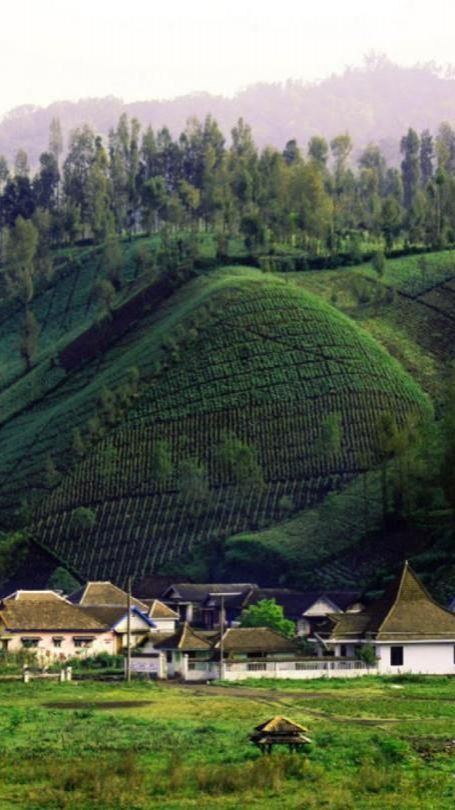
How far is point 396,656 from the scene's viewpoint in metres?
66.6

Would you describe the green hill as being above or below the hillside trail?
above

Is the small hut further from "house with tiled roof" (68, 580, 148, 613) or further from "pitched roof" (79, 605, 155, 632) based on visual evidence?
"house with tiled roof" (68, 580, 148, 613)

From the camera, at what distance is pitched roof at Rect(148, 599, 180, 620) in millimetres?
83125

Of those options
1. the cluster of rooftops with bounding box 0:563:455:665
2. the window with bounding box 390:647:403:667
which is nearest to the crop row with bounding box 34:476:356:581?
the cluster of rooftops with bounding box 0:563:455:665

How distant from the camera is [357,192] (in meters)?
186

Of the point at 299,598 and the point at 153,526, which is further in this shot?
the point at 153,526

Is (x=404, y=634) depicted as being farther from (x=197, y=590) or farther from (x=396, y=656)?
(x=197, y=590)

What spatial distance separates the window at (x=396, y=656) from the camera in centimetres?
6638

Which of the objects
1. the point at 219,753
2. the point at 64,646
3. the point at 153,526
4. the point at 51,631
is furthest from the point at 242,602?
the point at 219,753

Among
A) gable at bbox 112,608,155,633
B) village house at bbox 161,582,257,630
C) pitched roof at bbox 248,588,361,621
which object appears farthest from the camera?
village house at bbox 161,582,257,630

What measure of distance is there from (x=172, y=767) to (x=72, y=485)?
246 ft

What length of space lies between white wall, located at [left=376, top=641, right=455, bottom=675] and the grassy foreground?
12179mm

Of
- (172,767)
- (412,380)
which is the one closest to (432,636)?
(172,767)

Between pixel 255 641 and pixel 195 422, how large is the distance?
46.8 m
